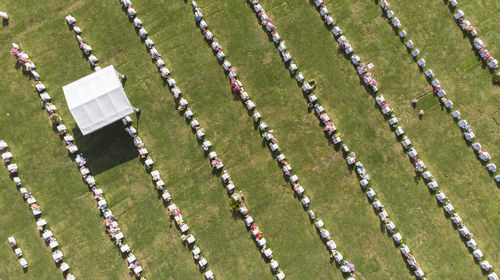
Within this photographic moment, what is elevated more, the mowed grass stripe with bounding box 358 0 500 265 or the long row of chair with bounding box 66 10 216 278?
the long row of chair with bounding box 66 10 216 278

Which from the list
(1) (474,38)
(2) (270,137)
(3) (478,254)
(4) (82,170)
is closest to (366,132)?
(2) (270,137)

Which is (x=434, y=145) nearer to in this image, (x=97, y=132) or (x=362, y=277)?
(x=362, y=277)

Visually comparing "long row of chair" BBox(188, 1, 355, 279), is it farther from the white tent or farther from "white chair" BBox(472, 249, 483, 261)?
"white chair" BBox(472, 249, 483, 261)

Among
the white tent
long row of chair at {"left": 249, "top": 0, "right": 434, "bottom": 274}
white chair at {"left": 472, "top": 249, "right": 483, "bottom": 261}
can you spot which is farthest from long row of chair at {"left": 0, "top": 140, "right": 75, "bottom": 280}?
white chair at {"left": 472, "top": 249, "right": 483, "bottom": 261}

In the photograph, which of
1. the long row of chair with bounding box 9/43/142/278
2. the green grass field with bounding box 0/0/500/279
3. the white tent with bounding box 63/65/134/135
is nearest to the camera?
the white tent with bounding box 63/65/134/135

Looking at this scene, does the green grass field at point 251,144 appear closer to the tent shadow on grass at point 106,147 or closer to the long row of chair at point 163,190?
the tent shadow on grass at point 106,147

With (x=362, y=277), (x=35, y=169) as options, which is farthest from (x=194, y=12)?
(x=362, y=277)
